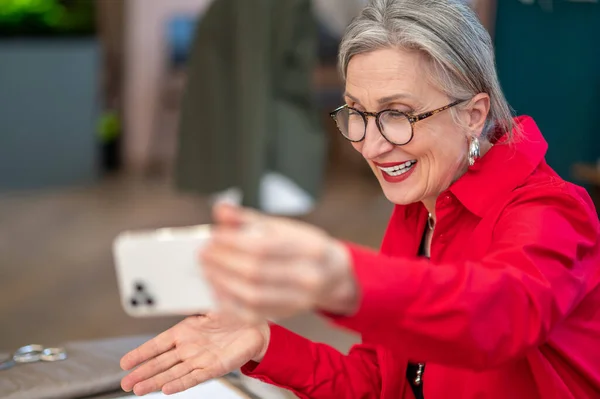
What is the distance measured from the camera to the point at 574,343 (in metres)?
1.32

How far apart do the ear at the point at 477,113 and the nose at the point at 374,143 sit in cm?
13

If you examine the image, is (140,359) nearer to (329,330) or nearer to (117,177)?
(329,330)

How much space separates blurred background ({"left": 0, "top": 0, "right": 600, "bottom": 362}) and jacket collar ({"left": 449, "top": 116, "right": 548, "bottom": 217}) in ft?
5.66

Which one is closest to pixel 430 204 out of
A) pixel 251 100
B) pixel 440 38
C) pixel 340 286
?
pixel 440 38

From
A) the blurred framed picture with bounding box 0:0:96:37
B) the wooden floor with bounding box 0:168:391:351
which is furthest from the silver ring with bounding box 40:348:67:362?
the blurred framed picture with bounding box 0:0:96:37

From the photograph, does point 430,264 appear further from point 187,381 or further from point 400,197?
point 187,381

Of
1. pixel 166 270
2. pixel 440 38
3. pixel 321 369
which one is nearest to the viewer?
pixel 166 270

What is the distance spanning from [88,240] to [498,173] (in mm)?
4093

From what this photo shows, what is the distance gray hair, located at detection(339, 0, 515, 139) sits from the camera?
1.32 metres

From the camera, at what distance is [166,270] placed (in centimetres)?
97

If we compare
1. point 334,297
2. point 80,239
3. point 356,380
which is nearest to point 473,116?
point 356,380

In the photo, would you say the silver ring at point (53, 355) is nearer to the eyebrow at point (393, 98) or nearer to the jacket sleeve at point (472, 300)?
the eyebrow at point (393, 98)

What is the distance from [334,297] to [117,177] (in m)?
6.01

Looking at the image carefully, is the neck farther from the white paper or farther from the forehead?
the white paper
